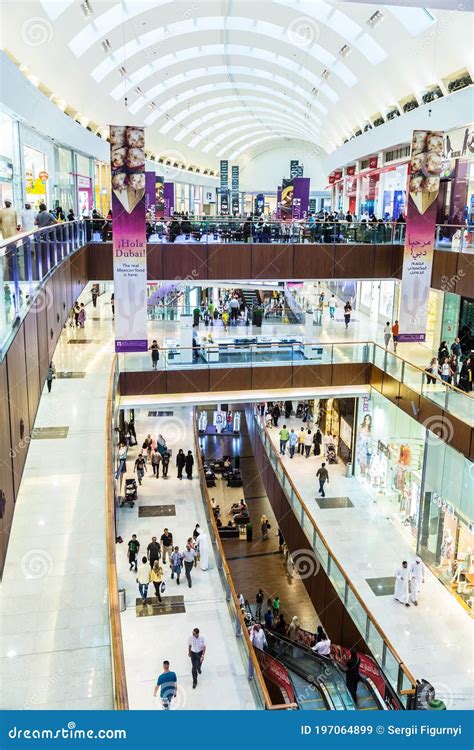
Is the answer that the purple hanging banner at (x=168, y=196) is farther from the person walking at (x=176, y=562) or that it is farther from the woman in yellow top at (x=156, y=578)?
the woman in yellow top at (x=156, y=578)

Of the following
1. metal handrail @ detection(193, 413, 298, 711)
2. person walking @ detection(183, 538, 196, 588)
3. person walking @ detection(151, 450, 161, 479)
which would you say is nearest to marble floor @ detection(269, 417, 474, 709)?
metal handrail @ detection(193, 413, 298, 711)

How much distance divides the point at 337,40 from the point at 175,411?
59.0ft

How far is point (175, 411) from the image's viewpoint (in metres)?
31.9

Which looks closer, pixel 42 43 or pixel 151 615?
pixel 151 615

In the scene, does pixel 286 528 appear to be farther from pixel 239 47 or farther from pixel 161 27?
pixel 239 47

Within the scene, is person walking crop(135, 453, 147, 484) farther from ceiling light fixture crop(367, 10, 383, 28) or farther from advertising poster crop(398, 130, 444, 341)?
ceiling light fixture crop(367, 10, 383, 28)

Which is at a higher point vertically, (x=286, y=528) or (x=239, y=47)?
(x=239, y=47)

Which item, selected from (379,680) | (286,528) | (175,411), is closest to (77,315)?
(175,411)

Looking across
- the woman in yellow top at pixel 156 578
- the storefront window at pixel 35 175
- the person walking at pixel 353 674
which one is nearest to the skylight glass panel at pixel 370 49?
the storefront window at pixel 35 175

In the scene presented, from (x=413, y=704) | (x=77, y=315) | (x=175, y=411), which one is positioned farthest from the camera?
(x=175, y=411)
